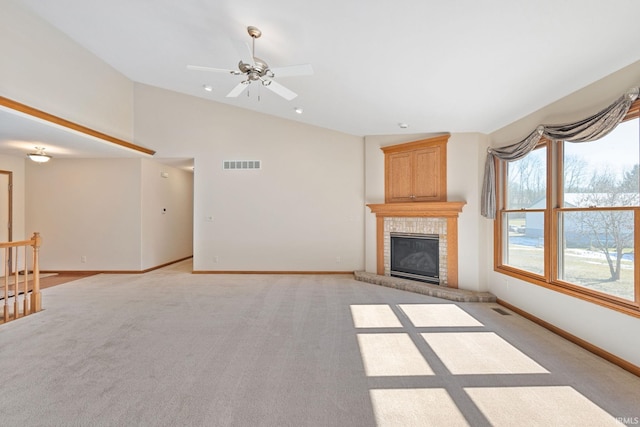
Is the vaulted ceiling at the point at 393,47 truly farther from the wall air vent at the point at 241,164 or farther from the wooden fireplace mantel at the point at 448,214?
the wall air vent at the point at 241,164

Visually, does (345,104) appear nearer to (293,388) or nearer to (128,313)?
(293,388)

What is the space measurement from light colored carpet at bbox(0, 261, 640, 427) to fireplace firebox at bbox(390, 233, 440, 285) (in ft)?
3.54

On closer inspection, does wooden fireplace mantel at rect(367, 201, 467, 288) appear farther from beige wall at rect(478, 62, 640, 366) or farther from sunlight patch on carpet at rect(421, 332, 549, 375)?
sunlight patch on carpet at rect(421, 332, 549, 375)

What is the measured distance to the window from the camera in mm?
2496

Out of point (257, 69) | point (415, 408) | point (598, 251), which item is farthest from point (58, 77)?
point (598, 251)

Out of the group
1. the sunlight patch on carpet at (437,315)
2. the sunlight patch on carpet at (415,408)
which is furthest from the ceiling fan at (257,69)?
the sunlight patch on carpet at (437,315)

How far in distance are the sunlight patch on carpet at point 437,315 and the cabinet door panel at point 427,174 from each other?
1864 mm

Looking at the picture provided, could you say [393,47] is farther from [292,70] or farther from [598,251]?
[598,251]

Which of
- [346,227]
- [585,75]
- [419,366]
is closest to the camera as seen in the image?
[419,366]

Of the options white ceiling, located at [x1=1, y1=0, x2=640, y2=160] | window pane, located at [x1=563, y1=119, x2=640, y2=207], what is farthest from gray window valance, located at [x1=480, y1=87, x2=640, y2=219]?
white ceiling, located at [x1=1, y1=0, x2=640, y2=160]

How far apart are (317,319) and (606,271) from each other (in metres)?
2.95

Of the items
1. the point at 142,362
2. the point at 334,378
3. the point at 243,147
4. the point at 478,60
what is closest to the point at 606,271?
the point at 478,60

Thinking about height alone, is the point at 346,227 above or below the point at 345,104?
below

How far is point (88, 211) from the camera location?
5.87 m
